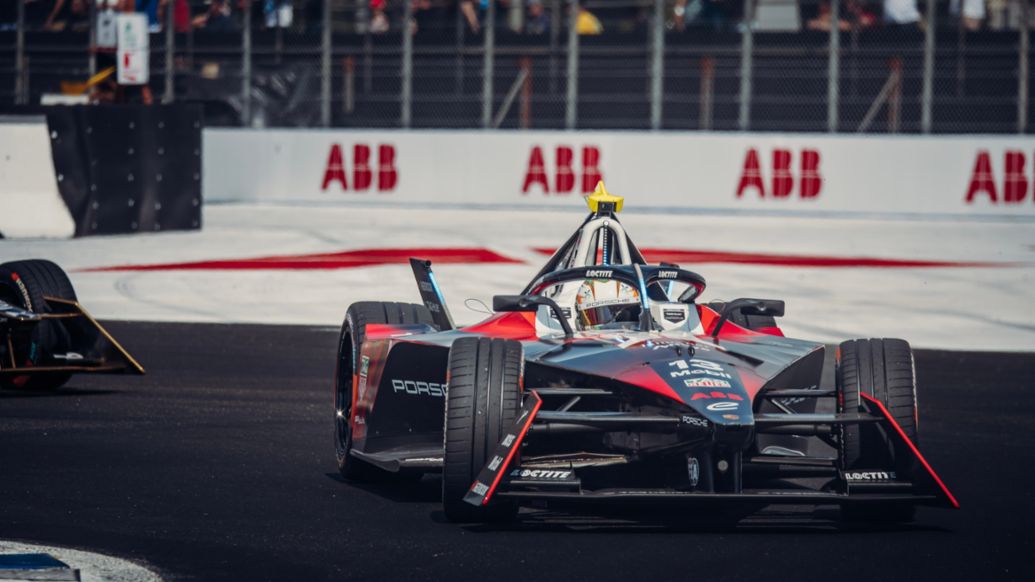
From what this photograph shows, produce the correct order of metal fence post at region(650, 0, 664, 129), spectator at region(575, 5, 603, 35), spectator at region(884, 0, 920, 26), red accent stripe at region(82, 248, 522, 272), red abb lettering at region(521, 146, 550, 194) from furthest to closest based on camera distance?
spectator at region(575, 5, 603, 35), red abb lettering at region(521, 146, 550, 194), spectator at region(884, 0, 920, 26), metal fence post at region(650, 0, 664, 129), red accent stripe at region(82, 248, 522, 272)

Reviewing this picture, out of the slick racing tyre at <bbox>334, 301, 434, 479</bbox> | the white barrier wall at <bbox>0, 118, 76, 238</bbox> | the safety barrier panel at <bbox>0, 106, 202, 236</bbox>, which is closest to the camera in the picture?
the slick racing tyre at <bbox>334, 301, 434, 479</bbox>

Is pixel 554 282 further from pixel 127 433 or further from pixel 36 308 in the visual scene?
pixel 36 308

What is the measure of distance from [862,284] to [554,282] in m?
8.99

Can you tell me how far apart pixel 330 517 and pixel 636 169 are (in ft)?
57.7

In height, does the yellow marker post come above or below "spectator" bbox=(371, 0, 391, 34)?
below

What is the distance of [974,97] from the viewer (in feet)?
76.1

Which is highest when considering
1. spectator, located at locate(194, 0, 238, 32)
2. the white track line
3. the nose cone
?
spectator, located at locate(194, 0, 238, 32)

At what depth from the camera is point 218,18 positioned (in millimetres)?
25500

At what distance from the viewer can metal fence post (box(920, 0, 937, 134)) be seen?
22.5m

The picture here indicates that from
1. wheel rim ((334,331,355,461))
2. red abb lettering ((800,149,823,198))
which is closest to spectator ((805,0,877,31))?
red abb lettering ((800,149,823,198))

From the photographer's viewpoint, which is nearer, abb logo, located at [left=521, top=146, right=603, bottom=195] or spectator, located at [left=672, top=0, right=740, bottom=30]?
abb logo, located at [left=521, top=146, right=603, bottom=195]

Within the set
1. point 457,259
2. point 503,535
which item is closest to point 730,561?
point 503,535

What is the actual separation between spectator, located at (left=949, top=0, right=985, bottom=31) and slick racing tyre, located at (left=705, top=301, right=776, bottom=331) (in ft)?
54.2

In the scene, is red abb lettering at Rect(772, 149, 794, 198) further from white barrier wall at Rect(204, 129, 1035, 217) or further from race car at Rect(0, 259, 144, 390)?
race car at Rect(0, 259, 144, 390)
